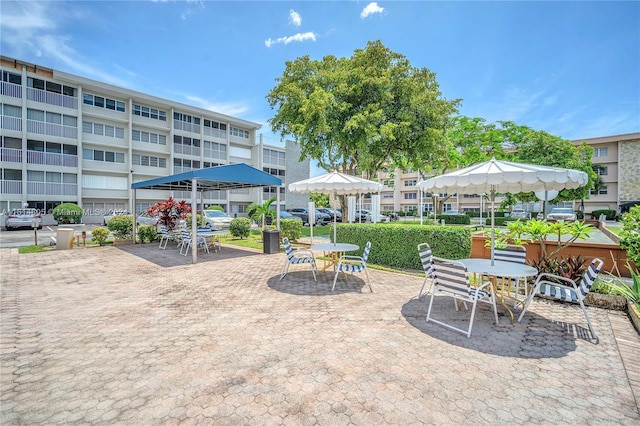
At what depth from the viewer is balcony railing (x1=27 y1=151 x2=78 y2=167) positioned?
25.4m

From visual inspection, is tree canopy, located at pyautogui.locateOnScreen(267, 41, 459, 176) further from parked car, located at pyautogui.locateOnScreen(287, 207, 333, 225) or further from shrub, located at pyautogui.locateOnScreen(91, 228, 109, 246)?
shrub, located at pyautogui.locateOnScreen(91, 228, 109, 246)

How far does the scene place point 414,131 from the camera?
1850cm

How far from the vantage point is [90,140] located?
28.5 m

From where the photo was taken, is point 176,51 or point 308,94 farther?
point 308,94

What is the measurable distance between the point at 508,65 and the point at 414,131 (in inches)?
252

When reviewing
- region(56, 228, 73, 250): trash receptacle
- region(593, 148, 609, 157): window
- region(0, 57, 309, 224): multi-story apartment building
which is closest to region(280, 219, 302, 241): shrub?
region(0, 57, 309, 224): multi-story apartment building

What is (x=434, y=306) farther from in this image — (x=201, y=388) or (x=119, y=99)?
(x=119, y=99)

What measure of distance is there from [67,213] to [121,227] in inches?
640

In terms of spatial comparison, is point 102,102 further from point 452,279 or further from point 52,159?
point 452,279

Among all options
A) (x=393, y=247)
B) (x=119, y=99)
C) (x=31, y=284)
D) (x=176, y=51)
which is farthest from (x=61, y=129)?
(x=393, y=247)

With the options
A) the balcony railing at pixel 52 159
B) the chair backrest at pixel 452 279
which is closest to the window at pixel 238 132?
the balcony railing at pixel 52 159

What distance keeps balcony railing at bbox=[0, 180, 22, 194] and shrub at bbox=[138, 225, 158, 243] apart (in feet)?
63.9

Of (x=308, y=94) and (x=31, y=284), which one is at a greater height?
(x=308, y=94)

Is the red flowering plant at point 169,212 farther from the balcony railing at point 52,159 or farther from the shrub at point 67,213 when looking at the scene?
the balcony railing at point 52,159
